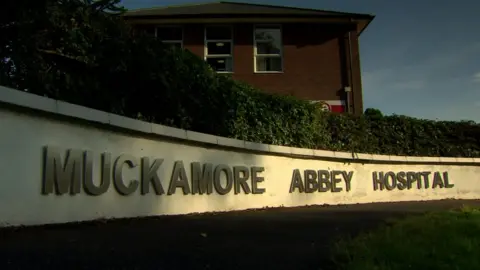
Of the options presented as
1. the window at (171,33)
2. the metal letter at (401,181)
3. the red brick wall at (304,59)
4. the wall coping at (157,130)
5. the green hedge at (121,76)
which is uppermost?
the window at (171,33)

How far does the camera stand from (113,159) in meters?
7.23

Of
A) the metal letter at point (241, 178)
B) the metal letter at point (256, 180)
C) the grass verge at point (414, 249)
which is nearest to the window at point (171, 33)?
the metal letter at point (256, 180)

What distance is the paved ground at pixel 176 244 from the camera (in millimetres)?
4586

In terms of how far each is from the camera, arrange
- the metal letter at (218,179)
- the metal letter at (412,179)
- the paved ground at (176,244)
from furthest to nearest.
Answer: the metal letter at (412,179) → the metal letter at (218,179) → the paved ground at (176,244)

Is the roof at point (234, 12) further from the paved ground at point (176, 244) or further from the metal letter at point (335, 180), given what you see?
the paved ground at point (176, 244)

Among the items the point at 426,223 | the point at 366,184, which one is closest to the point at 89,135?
the point at 426,223

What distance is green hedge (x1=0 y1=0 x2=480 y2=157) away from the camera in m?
8.66

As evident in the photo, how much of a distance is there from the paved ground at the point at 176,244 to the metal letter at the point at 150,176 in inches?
20.2

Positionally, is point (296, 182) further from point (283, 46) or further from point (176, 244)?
point (283, 46)

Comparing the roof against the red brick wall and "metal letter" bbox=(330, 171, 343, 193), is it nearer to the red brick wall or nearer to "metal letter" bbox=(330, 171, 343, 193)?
the red brick wall

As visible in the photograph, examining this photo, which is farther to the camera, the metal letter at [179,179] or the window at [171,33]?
the window at [171,33]

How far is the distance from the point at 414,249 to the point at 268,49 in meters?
15.4

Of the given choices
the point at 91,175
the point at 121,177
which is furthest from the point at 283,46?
the point at 91,175

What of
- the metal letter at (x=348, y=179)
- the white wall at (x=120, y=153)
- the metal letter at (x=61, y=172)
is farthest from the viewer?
the metal letter at (x=348, y=179)
